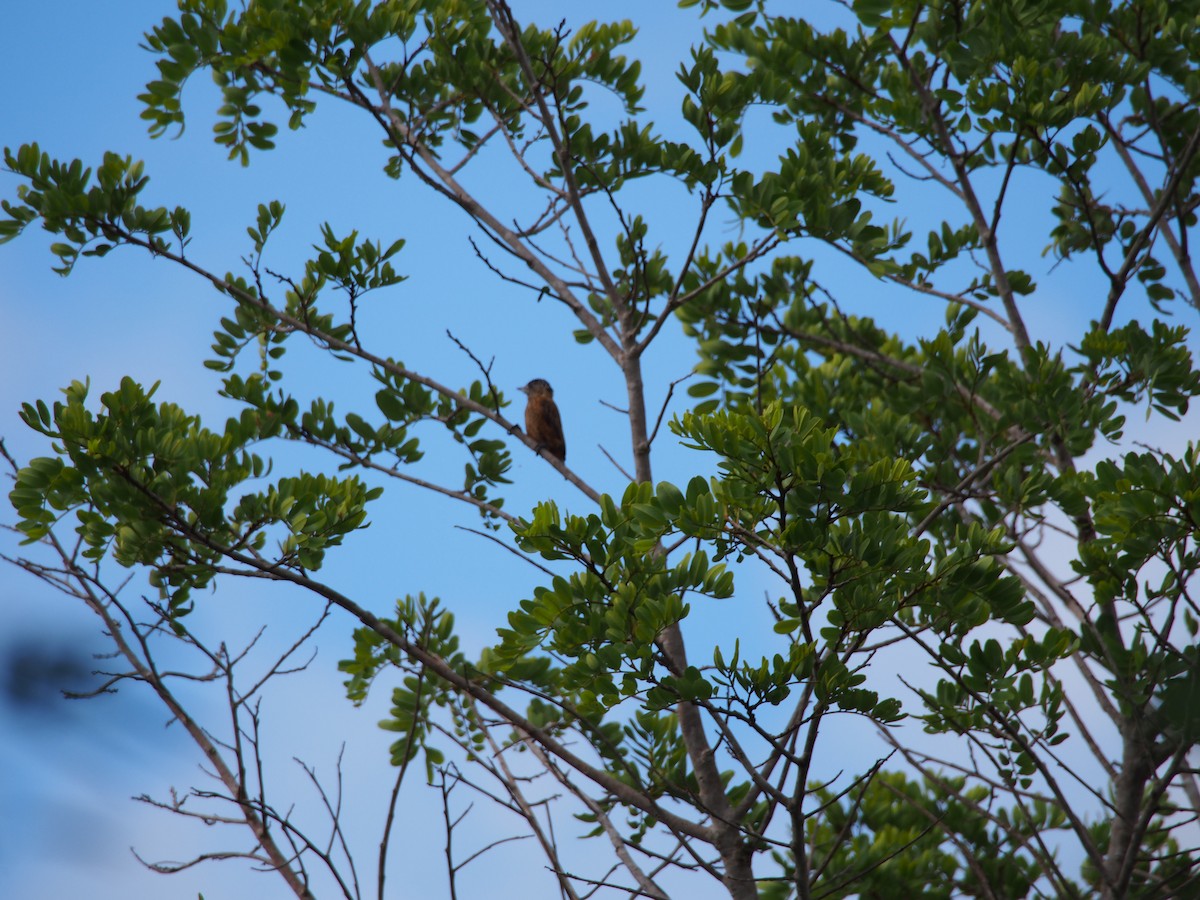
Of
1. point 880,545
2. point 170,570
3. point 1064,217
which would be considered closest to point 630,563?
point 880,545

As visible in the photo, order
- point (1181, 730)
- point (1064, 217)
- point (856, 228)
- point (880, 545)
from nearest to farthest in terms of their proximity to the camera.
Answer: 1. point (880, 545)
2. point (1181, 730)
3. point (856, 228)
4. point (1064, 217)

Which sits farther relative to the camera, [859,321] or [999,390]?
[859,321]

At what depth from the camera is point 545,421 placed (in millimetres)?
7004

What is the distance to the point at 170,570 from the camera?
141 inches

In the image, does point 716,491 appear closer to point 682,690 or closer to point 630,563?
point 630,563

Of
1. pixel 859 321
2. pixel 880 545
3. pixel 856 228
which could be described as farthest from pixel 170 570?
pixel 859 321

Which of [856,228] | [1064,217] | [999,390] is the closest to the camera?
[856,228]

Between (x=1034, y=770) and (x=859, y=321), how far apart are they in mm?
3353

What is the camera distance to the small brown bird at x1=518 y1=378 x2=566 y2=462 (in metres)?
6.93

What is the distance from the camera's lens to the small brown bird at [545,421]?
22.7ft

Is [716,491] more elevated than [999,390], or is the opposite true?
[999,390]

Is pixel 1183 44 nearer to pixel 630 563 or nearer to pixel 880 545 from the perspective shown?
pixel 880 545

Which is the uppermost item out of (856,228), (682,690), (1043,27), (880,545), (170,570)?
(1043,27)

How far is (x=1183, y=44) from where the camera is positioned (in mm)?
5605
